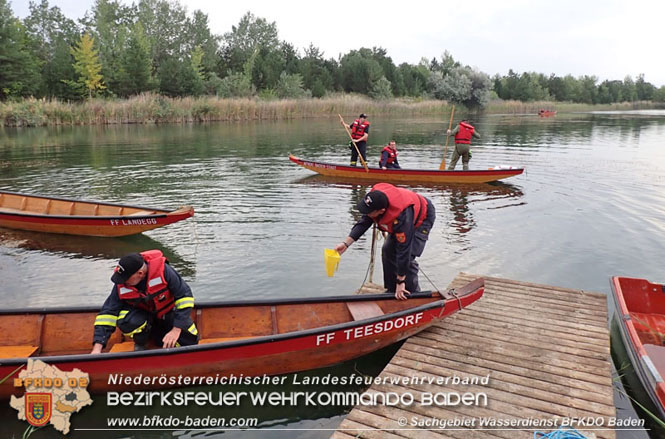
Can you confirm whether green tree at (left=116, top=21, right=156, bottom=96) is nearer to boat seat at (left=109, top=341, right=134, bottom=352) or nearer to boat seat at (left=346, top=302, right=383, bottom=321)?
boat seat at (left=109, top=341, right=134, bottom=352)

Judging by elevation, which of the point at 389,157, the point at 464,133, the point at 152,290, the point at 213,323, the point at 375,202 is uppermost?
the point at 464,133

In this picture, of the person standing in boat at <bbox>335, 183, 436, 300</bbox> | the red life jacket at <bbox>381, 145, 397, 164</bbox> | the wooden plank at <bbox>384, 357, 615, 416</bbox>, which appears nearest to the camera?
the wooden plank at <bbox>384, 357, 615, 416</bbox>

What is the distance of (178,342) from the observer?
17.1 ft

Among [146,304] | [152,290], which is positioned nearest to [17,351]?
[146,304]

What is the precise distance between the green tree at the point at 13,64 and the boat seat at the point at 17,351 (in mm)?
45108

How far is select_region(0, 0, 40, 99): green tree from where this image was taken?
137ft

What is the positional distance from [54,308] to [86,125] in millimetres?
34483

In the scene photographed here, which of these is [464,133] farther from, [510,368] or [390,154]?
[510,368]

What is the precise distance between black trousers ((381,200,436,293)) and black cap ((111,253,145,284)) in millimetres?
2859

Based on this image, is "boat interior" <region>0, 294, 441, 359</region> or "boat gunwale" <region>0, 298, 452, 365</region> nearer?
"boat gunwale" <region>0, 298, 452, 365</region>

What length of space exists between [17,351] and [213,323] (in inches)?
82.8

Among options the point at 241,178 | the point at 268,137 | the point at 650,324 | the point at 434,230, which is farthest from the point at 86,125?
the point at 650,324

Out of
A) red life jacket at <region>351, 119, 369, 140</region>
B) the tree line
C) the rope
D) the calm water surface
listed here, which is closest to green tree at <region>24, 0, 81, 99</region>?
the tree line

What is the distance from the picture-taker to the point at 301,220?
1175cm
